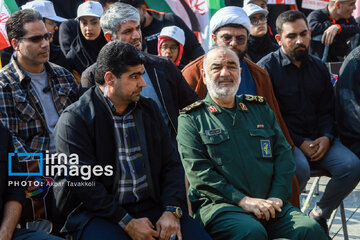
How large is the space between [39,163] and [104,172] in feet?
2.29

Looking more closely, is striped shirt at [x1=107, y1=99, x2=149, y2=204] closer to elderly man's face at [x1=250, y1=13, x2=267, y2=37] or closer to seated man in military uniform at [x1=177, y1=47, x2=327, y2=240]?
seated man in military uniform at [x1=177, y1=47, x2=327, y2=240]

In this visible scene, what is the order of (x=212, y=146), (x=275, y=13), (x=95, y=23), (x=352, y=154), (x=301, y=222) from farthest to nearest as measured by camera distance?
(x=275, y=13) < (x=95, y=23) < (x=352, y=154) < (x=212, y=146) < (x=301, y=222)

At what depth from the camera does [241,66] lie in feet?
14.4

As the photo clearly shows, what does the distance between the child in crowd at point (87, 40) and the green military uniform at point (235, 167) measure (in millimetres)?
2169

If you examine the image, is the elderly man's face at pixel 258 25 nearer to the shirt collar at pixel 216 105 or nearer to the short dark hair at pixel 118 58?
the shirt collar at pixel 216 105

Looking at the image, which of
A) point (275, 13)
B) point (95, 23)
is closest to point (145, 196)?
point (95, 23)

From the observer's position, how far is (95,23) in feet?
18.3

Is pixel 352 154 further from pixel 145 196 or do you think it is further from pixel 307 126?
pixel 145 196

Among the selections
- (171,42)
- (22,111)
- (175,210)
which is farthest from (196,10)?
(175,210)

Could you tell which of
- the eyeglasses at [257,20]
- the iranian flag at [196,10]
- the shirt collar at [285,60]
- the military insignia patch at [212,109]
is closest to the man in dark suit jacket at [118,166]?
the military insignia patch at [212,109]

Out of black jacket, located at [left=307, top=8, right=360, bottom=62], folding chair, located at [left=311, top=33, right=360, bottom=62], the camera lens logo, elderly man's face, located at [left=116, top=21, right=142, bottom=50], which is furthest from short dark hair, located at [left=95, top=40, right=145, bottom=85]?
black jacket, located at [left=307, top=8, right=360, bottom=62]

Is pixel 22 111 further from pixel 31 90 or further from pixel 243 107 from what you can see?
pixel 243 107

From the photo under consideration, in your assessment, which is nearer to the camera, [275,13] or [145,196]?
[145,196]

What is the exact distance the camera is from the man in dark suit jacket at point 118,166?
286cm
